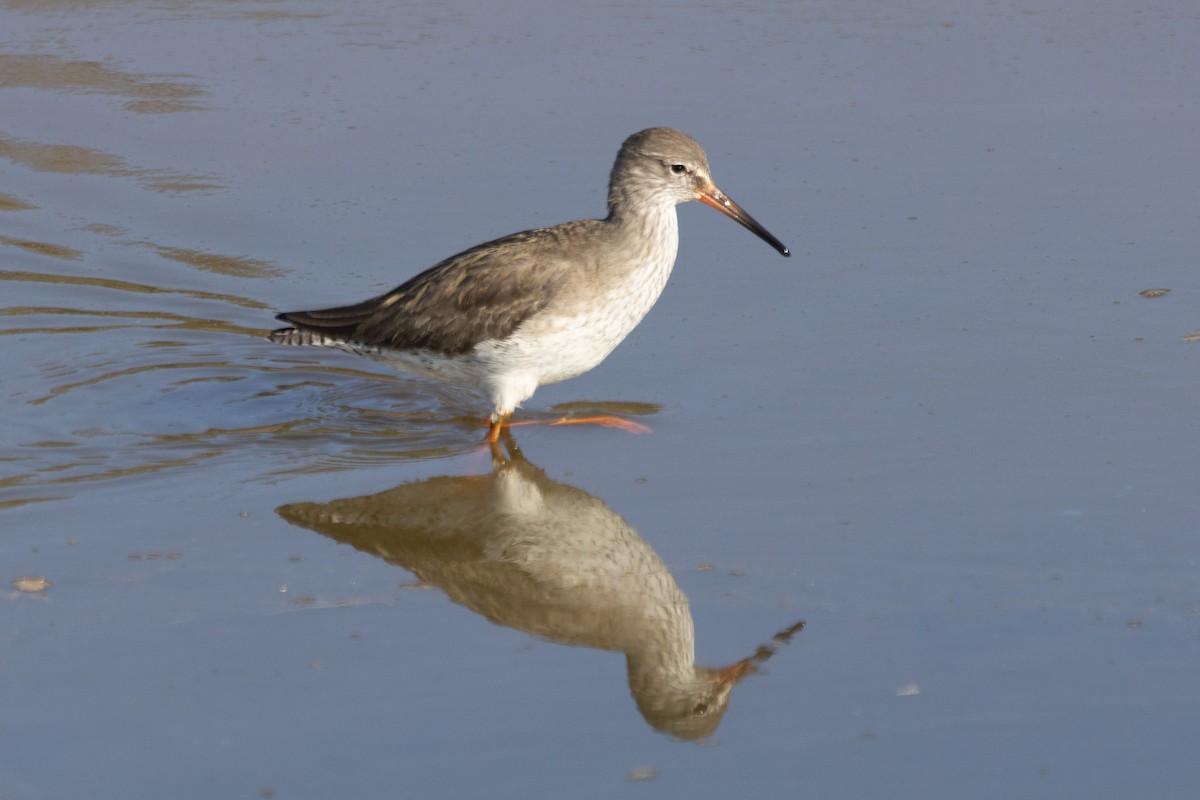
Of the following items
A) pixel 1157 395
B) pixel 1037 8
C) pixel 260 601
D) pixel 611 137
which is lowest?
pixel 260 601

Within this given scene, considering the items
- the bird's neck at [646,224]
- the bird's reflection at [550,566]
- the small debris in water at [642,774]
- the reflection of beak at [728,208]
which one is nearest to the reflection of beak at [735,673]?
the bird's reflection at [550,566]

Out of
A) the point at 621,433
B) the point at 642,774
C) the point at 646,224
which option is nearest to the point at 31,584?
the point at 642,774

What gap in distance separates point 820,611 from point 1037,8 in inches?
342

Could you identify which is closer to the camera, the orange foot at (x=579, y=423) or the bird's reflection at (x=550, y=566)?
the bird's reflection at (x=550, y=566)

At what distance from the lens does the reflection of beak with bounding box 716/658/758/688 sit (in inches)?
198

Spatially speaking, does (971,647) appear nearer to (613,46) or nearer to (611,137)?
(611,137)

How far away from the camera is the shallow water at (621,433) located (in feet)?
15.6

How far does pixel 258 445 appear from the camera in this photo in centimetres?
724

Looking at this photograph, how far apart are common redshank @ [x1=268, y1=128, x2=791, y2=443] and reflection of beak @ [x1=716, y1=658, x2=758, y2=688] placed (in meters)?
2.29

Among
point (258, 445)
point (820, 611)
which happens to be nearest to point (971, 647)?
point (820, 611)

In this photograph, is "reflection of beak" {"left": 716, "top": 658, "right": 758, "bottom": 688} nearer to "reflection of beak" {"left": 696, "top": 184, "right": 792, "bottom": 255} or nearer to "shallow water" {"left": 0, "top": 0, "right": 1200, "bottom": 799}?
"shallow water" {"left": 0, "top": 0, "right": 1200, "bottom": 799}

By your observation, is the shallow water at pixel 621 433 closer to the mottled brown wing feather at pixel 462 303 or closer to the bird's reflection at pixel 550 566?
the bird's reflection at pixel 550 566

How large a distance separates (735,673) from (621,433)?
220 centimetres

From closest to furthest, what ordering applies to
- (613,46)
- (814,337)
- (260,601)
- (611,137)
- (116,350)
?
(260,601)
(814,337)
(116,350)
(611,137)
(613,46)
